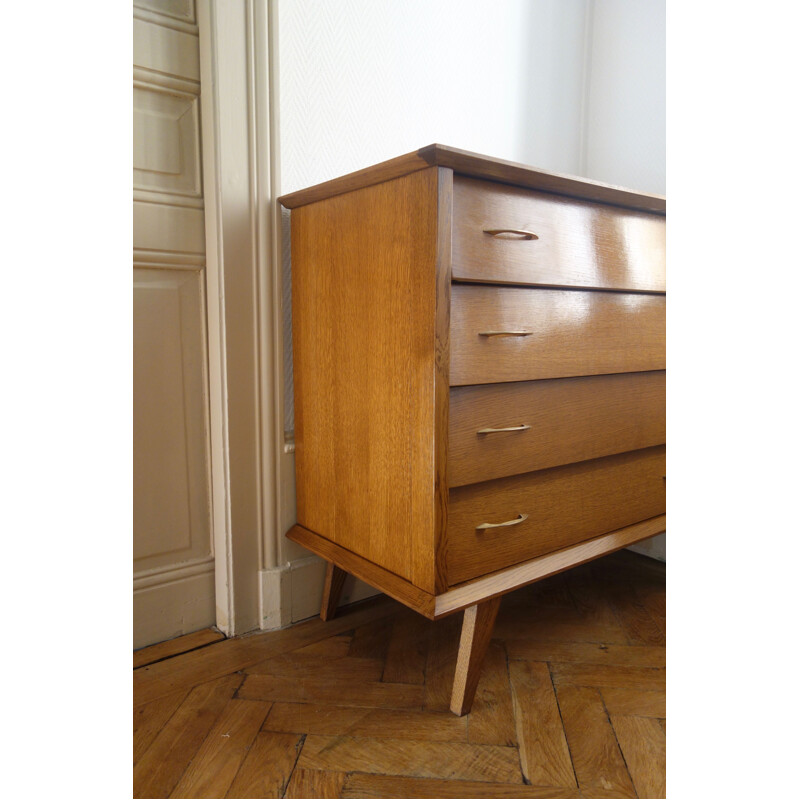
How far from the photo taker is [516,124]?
6.41ft

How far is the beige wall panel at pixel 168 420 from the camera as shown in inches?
53.1

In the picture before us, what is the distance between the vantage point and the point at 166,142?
1.32 m

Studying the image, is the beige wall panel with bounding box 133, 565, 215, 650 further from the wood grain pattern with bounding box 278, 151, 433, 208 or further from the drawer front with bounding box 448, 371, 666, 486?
the wood grain pattern with bounding box 278, 151, 433, 208

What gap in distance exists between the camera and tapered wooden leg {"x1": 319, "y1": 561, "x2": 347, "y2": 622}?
1.50 m

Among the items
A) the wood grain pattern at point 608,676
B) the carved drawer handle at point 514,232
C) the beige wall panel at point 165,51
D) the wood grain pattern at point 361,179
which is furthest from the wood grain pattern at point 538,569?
the beige wall panel at point 165,51

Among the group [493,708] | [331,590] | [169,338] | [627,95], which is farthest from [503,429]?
[627,95]

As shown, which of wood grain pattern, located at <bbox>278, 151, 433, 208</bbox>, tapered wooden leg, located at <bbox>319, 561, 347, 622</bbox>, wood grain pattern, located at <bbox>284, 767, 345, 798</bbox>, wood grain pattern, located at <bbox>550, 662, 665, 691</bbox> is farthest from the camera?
tapered wooden leg, located at <bbox>319, 561, 347, 622</bbox>

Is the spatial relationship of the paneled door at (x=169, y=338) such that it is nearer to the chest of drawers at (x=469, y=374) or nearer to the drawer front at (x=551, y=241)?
the chest of drawers at (x=469, y=374)

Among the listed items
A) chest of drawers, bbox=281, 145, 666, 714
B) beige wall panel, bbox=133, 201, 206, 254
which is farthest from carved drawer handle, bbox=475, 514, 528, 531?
beige wall panel, bbox=133, 201, 206, 254

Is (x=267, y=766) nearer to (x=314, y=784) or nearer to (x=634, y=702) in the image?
(x=314, y=784)

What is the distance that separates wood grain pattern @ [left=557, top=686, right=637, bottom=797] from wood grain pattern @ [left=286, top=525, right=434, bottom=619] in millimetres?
320

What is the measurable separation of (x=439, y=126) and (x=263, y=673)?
140cm
